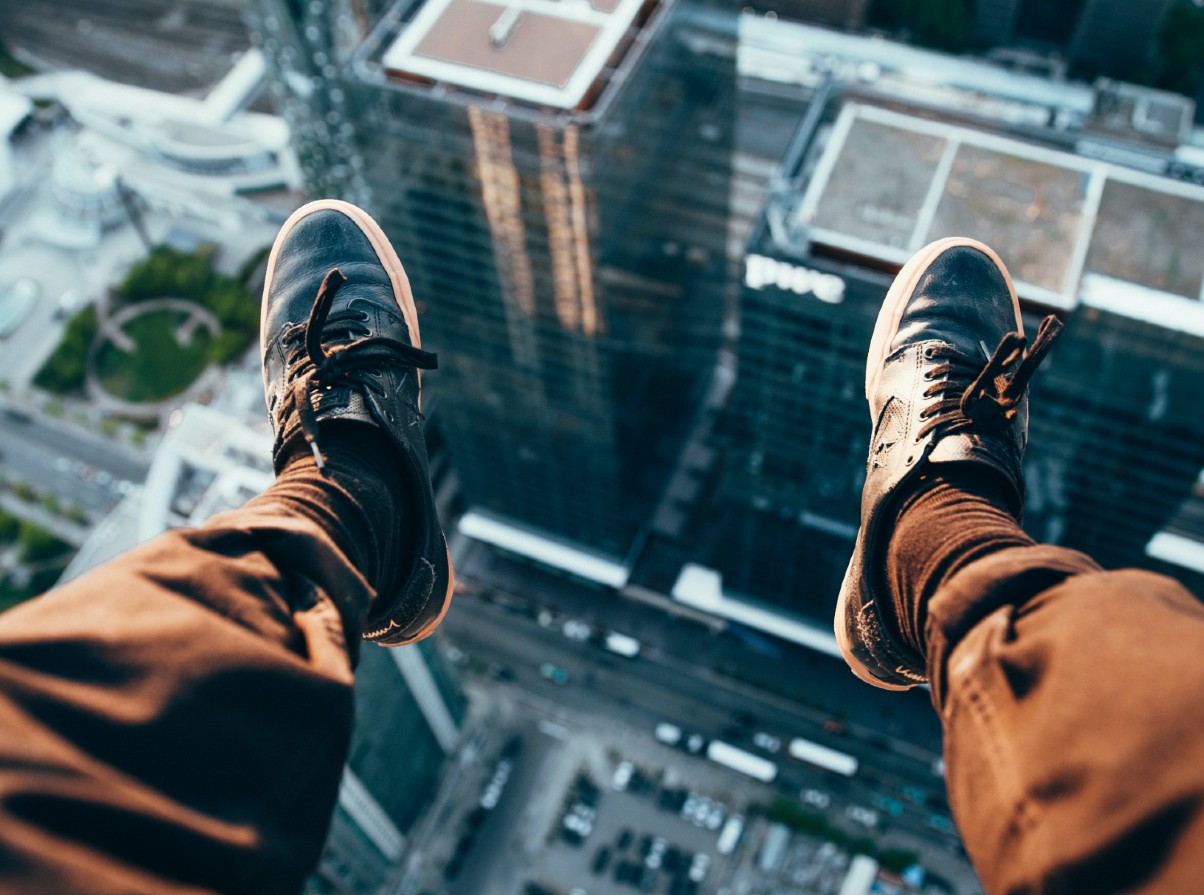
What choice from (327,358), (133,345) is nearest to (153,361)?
(133,345)

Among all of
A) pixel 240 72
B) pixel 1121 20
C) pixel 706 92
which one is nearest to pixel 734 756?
pixel 706 92

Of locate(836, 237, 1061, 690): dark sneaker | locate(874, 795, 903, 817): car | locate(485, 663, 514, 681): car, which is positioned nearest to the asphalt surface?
locate(485, 663, 514, 681): car

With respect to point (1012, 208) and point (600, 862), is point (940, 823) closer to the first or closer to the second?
point (600, 862)

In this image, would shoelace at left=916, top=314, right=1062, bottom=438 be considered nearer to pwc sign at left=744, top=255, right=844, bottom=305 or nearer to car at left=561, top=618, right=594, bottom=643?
pwc sign at left=744, top=255, right=844, bottom=305

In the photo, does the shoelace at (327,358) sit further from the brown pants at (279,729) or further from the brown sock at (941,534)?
the brown sock at (941,534)

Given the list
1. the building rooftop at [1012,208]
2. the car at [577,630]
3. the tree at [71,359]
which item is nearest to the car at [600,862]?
the car at [577,630]
